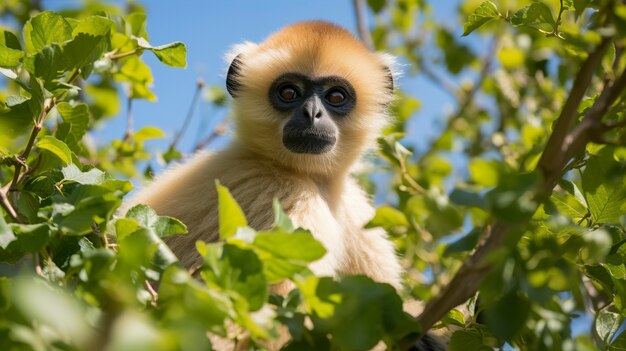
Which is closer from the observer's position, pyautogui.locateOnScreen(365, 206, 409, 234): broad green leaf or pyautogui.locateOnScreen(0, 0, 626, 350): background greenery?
pyautogui.locateOnScreen(0, 0, 626, 350): background greenery

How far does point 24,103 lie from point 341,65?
375cm

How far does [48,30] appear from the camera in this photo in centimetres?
418

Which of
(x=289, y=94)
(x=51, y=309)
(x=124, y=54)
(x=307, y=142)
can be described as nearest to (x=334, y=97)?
(x=289, y=94)

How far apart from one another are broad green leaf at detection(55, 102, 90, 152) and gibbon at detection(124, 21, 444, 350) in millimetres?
1130

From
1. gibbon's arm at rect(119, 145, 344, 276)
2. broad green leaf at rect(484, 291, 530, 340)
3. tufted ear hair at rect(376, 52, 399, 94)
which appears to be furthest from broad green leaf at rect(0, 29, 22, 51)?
tufted ear hair at rect(376, 52, 399, 94)

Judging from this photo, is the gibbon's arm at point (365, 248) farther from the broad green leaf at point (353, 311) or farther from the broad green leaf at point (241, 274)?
the broad green leaf at point (241, 274)

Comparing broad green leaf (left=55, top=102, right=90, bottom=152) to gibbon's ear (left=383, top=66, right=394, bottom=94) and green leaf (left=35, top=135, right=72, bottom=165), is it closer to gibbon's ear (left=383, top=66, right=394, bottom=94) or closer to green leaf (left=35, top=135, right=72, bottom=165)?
green leaf (left=35, top=135, right=72, bottom=165)

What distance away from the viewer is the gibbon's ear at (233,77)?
291 inches

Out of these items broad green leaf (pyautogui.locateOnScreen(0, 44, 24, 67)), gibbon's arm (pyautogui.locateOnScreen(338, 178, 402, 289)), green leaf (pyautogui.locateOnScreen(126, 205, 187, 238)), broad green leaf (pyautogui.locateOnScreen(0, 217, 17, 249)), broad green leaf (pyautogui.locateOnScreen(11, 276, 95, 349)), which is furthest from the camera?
gibbon's arm (pyautogui.locateOnScreen(338, 178, 402, 289))

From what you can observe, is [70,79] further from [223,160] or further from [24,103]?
[223,160]

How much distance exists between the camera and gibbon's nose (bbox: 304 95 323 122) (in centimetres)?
660

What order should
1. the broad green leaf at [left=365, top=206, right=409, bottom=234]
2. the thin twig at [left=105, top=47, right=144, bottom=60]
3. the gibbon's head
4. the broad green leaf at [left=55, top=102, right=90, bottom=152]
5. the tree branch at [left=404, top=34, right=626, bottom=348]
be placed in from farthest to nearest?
the gibbon's head, the thin twig at [left=105, top=47, right=144, bottom=60], the broad green leaf at [left=55, top=102, right=90, bottom=152], the broad green leaf at [left=365, top=206, right=409, bottom=234], the tree branch at [left=404, top=34, right=626, bottom=348]

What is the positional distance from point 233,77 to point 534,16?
4041 millimetres

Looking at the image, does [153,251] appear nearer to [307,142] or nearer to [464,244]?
[464,244]
